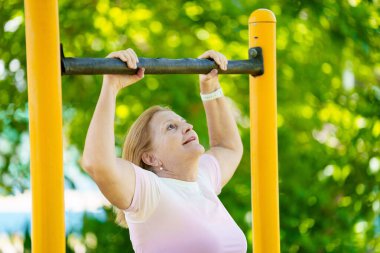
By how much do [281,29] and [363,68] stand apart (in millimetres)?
433

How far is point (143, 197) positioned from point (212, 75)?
387 mm

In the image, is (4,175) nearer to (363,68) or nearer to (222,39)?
(222,39)

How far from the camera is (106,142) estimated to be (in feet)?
6.55

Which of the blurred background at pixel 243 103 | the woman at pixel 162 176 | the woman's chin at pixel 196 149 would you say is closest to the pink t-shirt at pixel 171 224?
the woman at pixel 162 176

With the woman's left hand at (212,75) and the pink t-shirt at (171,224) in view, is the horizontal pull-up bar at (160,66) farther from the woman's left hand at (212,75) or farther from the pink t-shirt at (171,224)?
the pink t-shirt at (171,224)

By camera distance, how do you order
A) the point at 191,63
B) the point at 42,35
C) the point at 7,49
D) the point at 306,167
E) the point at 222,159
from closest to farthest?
the point at 42,35, the point at 191,63, the point at 222,159, the point at 7,49, the point at 306,167

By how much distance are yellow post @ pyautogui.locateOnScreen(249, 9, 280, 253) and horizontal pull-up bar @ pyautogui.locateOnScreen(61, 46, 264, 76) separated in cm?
4

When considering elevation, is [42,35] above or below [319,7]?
below

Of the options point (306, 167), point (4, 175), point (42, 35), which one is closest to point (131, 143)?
point (42, 35)

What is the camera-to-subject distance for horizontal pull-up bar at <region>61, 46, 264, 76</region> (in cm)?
200

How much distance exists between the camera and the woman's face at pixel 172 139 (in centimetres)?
233

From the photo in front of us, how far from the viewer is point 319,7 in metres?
3.62

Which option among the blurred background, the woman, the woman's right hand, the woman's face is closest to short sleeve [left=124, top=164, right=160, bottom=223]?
the woman

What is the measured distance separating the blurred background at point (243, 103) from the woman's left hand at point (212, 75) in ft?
2.92
